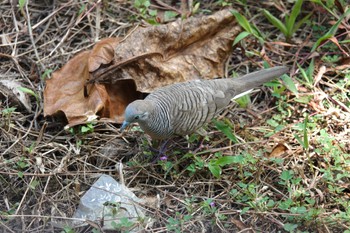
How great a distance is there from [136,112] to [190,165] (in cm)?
58

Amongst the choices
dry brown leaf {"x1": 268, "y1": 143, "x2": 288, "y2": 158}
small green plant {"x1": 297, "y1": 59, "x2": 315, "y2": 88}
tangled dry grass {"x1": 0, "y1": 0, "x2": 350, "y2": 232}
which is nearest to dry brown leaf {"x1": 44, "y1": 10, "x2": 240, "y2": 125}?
tangled dry grass {"x1": 0, "y1": 0, "x2": 350, "y2": 232}

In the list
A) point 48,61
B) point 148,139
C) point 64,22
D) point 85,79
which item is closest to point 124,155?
point 148,139

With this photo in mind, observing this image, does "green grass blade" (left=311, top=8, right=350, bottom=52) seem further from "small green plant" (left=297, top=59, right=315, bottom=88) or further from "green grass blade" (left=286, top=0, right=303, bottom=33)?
"green grass blade" (left=286, top=0, right=303, bottom=33)

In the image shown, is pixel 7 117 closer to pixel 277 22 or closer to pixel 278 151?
pixel 278 151

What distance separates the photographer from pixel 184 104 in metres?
4.98

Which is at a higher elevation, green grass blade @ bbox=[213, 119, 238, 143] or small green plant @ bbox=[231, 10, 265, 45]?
small green plant @ bbox=[231, 10, 265, 45]

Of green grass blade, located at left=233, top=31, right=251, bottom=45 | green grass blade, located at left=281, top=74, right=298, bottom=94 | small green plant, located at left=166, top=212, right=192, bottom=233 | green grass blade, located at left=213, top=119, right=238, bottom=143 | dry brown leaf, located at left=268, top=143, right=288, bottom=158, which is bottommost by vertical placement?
dry brown leaf, located at left=268, top=143, right=288, bottom=158

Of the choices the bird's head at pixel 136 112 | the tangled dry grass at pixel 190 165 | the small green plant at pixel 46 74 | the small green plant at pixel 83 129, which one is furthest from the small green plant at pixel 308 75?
the small green plant at pixel 46 74

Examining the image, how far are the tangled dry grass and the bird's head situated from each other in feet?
1.27

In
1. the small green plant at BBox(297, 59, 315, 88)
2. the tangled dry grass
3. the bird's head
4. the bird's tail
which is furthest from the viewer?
the small green plant at BBox(297, 59, 315, 88)

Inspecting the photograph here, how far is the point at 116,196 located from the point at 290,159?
133cm

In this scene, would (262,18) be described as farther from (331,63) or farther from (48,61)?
(48,61)

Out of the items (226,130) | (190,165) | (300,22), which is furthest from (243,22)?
(190,165)

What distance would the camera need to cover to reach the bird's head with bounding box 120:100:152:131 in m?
4.71
